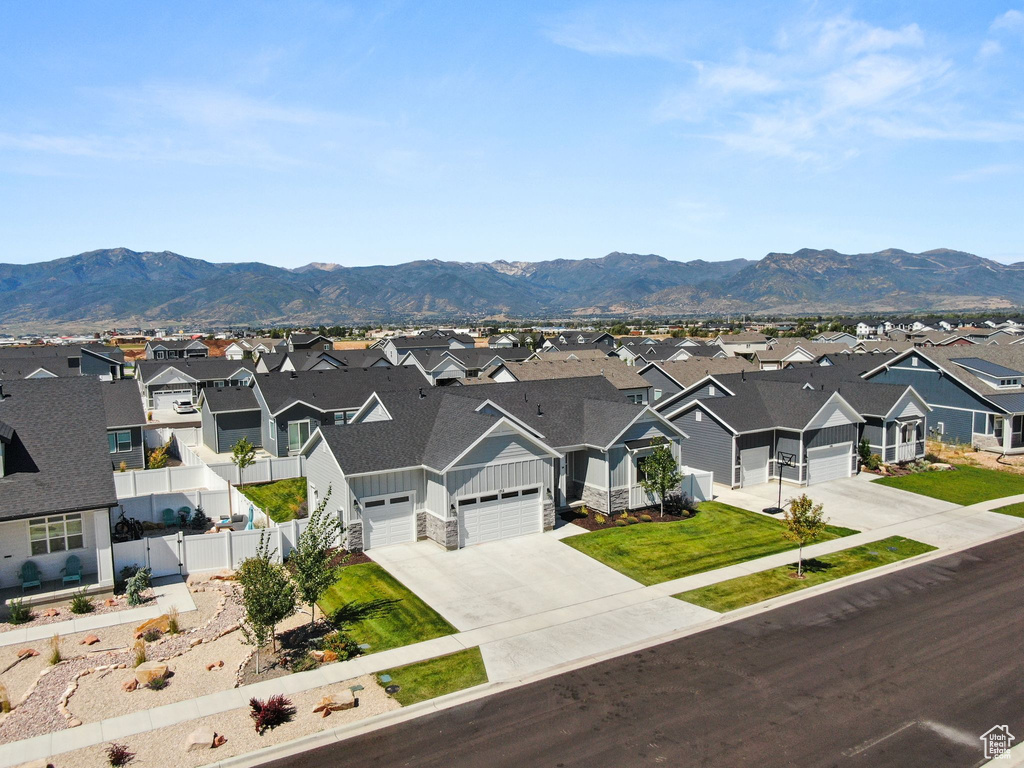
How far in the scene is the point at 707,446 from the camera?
34.2 meters

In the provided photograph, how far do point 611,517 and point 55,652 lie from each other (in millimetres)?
18747

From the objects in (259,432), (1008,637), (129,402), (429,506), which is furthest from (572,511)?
(129,402)

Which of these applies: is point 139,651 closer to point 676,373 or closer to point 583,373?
point 583,373

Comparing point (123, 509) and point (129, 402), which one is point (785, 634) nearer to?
point (123, 509)

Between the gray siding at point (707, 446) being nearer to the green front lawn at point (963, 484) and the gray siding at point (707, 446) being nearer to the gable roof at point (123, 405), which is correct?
the green front lawn at point (963, 484)

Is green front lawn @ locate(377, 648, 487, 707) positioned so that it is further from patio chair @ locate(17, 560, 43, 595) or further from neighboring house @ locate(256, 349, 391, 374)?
neighboring house @ locate(256, 349, 391, 374)

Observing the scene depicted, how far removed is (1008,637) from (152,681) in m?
20.4

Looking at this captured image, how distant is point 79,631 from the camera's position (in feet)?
57.7

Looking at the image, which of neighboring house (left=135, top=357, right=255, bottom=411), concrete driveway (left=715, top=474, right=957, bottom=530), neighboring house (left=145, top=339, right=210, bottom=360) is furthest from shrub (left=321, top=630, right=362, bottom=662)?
neighboring house (left=145, top=339, right=210, bottom=360)

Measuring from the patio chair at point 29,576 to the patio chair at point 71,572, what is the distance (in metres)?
0.58

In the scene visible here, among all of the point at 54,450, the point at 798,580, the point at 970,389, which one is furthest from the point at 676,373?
the point at 54,450

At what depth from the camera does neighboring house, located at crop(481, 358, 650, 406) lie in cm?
5169

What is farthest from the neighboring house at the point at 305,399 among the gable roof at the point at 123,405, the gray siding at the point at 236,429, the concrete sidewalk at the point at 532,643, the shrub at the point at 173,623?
the concrete sidewalk at the point at 532,643

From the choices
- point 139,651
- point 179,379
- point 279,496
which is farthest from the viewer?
point 179,379
